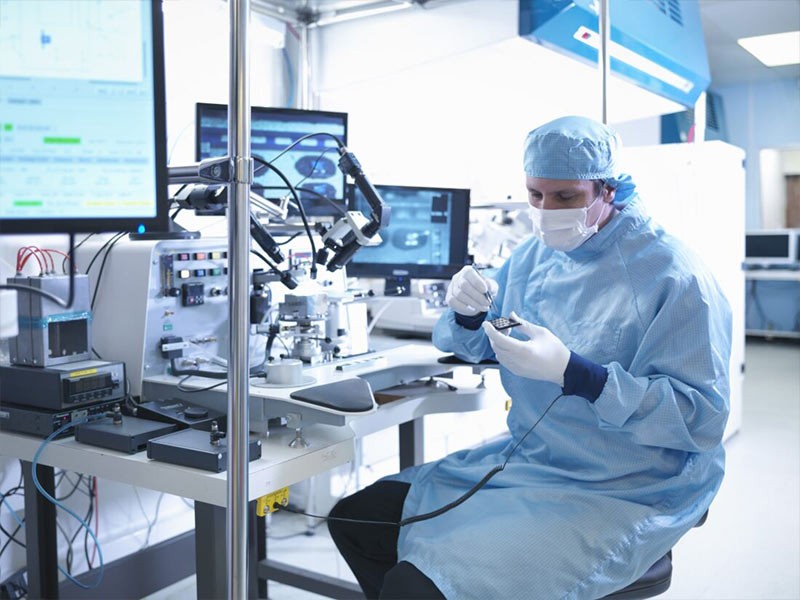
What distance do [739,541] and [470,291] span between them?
184 centimetres

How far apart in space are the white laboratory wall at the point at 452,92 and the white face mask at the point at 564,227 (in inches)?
49.7

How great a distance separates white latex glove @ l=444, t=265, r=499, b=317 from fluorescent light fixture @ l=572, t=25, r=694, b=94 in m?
1.15

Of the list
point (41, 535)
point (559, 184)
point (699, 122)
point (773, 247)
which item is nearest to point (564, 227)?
point (559, 184)

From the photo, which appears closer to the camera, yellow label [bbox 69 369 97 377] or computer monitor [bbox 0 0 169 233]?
computer monitor [bbox 0 0 169 233]

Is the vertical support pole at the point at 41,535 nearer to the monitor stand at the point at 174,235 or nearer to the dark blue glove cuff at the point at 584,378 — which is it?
the monitor stand at the point at 174,235

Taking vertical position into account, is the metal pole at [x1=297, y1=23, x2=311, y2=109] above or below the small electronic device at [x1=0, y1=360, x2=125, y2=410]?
above

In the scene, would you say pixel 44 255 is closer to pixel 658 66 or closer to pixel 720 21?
pixel 658 66

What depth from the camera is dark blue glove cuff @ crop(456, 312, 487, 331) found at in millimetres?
1863

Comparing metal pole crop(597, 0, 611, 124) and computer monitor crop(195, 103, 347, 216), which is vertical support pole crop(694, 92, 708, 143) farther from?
computer monitor crop(195, 103, 347, 216)

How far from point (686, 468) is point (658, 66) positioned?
88.2 inches

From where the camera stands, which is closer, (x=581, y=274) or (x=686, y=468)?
(x=686, y=468)

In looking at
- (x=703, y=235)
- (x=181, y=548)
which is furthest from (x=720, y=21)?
(x=181, y=548)

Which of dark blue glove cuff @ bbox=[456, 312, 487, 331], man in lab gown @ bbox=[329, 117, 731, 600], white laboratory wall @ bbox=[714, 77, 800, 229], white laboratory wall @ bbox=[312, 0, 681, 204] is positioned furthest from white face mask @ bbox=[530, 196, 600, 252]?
white laboratory wall @ bbox=[714, 77, 800, 229]

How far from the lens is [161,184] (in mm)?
969
